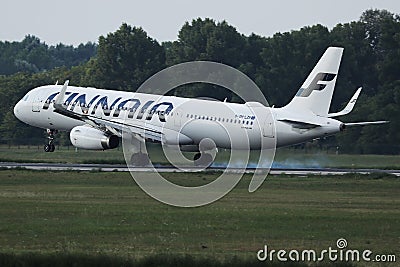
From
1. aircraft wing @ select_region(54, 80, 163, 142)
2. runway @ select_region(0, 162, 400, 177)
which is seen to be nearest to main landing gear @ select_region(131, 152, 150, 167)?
runway @ select_region(0, 162, 400, 177)

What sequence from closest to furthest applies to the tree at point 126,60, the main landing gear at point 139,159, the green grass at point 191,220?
the green grass at point 191,220 → the main landing gear at point 139,159 → the tree at point 126,60

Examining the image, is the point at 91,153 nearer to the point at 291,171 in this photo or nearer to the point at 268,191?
the point at 291,171

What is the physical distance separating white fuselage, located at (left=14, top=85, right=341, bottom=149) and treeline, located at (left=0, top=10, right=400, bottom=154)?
27.2 meters

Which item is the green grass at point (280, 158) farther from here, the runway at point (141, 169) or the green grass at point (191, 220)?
the green grass at point (191, 220)

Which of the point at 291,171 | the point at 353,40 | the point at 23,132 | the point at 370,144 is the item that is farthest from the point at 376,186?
the point at 353,40

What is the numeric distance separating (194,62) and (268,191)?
3048 inches

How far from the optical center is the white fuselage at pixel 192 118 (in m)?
60.1

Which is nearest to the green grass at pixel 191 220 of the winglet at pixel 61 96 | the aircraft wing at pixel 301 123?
the aircraft wing at pixel 301 123

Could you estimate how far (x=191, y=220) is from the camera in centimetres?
3525

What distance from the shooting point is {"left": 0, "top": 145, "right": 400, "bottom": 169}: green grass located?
6719 centimetres

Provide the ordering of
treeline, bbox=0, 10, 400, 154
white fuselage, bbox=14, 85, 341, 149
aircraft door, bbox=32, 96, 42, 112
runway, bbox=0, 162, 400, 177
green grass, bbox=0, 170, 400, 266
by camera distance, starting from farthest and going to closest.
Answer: treeline, bbox=0, 10, 400, 154
aircraft door, bbox=32, 96, 42, 112
white fuselage, bbox=14, 85, 341, 149
runway, bbox=0, 162, 400, 177
green grass, bbox=0, 170, 400, 266

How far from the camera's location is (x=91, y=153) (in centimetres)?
7900

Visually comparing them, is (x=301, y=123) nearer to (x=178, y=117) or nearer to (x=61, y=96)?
(x=178, y=117)

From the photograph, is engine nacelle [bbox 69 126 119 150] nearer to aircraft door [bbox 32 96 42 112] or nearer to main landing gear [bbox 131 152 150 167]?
main landing gear [bbox 131 152 150 167]
